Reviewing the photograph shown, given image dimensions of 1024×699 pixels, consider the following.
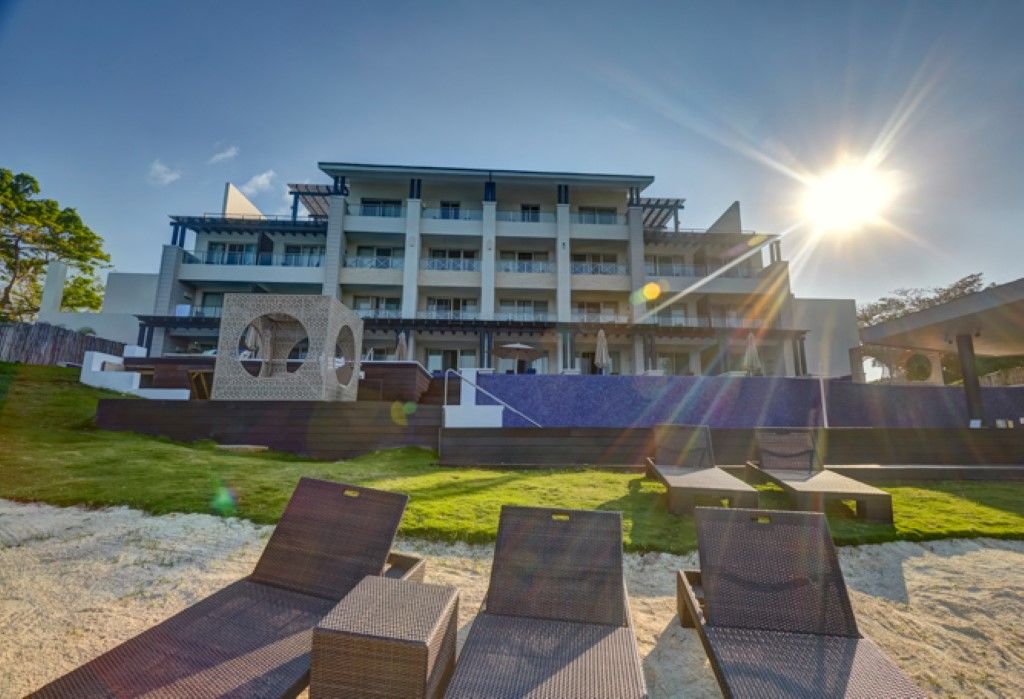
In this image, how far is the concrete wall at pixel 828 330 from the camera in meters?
26.2

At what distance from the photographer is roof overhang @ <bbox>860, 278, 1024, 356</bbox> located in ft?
29.4

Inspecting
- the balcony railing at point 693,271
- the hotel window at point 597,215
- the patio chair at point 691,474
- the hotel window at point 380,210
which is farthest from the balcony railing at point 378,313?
the patio chair at point 691,474

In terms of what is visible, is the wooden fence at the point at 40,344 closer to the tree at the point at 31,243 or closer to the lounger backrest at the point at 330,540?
the tree at the point at 31,243

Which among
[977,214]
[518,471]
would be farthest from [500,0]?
[977,214]

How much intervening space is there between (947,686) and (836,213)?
17166mm

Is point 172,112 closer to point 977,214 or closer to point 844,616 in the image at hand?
point 844,616

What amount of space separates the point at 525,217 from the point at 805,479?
22.6 meters

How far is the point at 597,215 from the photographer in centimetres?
2584

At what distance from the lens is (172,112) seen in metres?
10.4

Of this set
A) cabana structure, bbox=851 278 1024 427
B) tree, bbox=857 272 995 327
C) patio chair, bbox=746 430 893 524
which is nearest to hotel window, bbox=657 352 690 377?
cabana structure, bbox=851 278 1024 427

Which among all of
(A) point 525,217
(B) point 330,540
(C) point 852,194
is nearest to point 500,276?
(A) point 525,217

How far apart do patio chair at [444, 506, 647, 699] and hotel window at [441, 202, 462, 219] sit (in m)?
24.4

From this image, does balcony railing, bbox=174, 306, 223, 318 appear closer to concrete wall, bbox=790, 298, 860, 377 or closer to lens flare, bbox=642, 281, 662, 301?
lens flare, bbox=642, 281, 662, 301

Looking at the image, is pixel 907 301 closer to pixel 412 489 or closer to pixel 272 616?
pixel 412 489
